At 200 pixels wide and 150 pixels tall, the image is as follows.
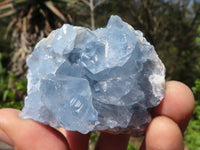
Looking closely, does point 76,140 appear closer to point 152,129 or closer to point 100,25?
point 152,129

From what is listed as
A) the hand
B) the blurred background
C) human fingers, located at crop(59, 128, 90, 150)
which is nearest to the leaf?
the blurred background

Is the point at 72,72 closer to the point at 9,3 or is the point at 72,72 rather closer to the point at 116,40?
the point at 116,40

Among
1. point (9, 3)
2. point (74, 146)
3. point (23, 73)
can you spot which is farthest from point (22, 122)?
point (9, 3)

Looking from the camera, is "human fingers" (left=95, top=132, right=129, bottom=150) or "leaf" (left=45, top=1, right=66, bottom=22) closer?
"human fingers" (left=95, top=132, right=129, bottom=150)

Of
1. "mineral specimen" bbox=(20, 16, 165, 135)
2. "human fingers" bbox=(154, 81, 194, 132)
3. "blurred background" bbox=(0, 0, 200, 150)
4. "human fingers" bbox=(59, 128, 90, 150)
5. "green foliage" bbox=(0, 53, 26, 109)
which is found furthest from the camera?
"green foliage" bbox=(0, 53, 26, 109)

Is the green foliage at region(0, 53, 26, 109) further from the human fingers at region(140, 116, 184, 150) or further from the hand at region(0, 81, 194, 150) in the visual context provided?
the human fingers at region(140, 116, 184, 150)

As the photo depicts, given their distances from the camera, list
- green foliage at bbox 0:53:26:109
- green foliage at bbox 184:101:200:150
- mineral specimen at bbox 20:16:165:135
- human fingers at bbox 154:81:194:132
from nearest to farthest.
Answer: mineral specimen at bbox 20:16:165:135
human fingers at bbox 154:81:194:132
green foliage at bbox 184:101:200:150
green foliage at bbox 0:53:26:109

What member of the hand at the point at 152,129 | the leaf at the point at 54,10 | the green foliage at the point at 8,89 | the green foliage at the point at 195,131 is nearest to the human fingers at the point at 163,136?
the hand at the point at 152,129
